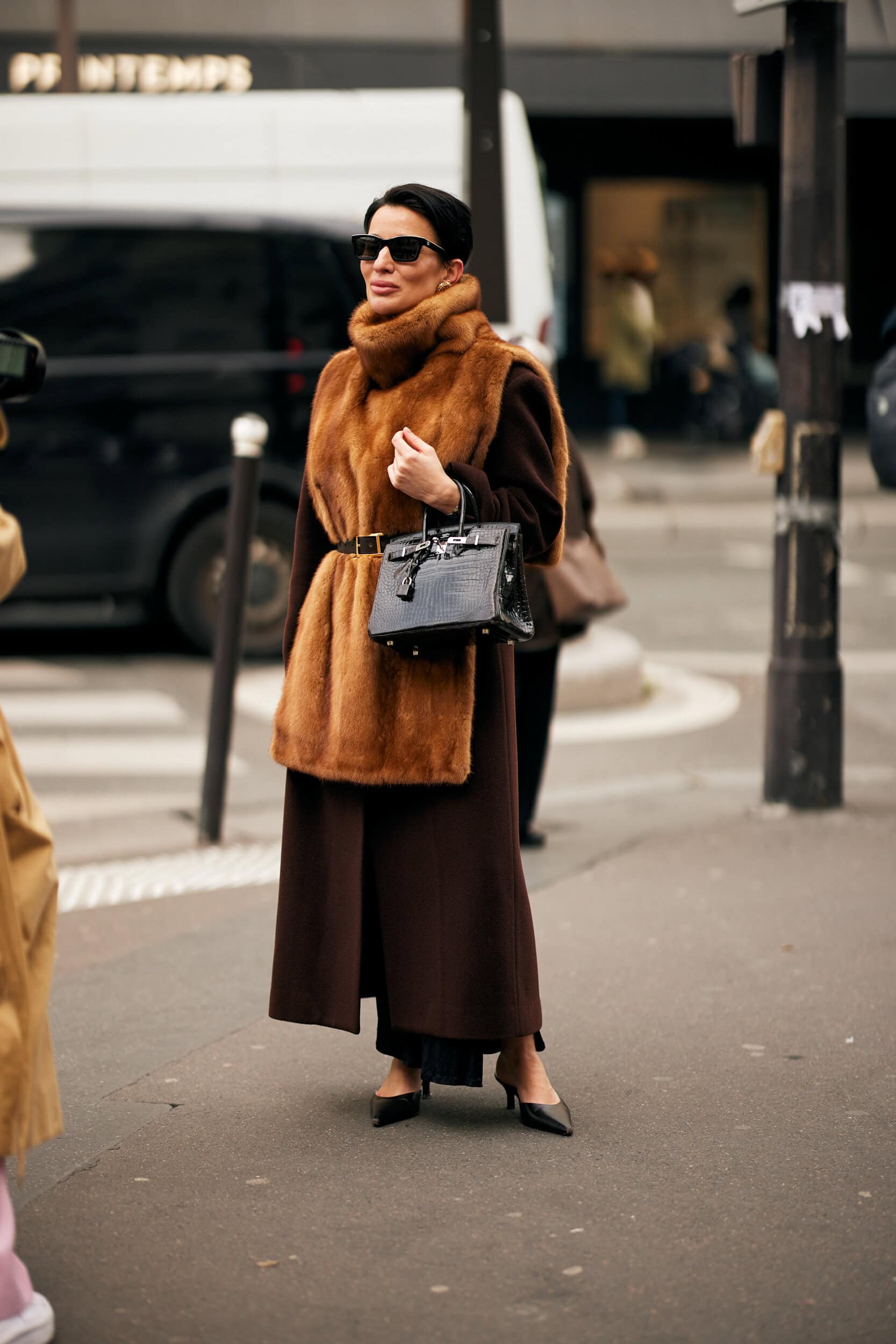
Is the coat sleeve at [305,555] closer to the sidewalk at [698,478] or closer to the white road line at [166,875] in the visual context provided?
the white road line at [166,875]

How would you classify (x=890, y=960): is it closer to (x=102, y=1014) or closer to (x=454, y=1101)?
(x=454, y=1101)

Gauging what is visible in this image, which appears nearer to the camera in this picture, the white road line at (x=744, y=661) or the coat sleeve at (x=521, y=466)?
the coat sleeve at (x=521, y=466)

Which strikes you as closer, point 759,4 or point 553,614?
point 553,614

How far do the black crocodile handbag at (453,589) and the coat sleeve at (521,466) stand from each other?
91 mm

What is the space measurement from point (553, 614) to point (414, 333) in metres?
2.31

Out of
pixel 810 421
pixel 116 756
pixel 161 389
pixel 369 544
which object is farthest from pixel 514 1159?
pixel 161 389

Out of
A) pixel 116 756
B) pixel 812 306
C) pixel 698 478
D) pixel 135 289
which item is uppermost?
pixel 812 306

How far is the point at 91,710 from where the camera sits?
889 centimetres

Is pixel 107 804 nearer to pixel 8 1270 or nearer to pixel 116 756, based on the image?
pixel 116 756

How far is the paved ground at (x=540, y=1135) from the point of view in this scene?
3150mm

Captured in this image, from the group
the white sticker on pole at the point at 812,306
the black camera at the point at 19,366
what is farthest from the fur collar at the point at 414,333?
the white sticker on pole at the point at 812,306

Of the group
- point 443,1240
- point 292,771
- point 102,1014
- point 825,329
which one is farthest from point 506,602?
point 825,329

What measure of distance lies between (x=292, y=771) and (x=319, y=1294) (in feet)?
3.67

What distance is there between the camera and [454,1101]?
4121 mm
